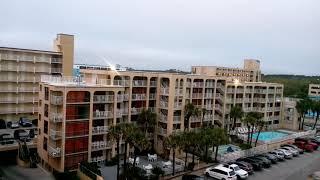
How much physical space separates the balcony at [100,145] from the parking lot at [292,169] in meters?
14.8

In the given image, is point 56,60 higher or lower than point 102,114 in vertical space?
higher

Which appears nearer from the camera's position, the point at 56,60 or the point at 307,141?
the point at 307,141

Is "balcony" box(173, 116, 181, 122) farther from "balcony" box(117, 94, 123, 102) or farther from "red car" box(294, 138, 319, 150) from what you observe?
"red car" box(294, 138, 319, 150)

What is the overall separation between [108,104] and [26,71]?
3448 centimetres

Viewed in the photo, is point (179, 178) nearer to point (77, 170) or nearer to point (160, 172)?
point (160, 172)

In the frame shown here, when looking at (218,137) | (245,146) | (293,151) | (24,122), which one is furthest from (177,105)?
(24,122)

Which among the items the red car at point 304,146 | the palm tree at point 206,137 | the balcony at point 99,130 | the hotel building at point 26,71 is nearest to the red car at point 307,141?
the red car at point 304,146

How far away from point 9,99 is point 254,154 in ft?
184

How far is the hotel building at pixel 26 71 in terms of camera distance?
7419 centimetres

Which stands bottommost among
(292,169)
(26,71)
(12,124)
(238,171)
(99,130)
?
(292,169)

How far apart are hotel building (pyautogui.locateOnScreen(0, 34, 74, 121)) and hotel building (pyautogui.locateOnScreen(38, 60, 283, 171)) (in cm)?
1925

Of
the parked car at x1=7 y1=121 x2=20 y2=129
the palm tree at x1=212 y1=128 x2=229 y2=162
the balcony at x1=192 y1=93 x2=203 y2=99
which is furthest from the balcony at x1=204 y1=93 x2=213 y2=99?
the parked car at x1=7 y1=121 x2=20 y2=129

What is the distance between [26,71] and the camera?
252 feet

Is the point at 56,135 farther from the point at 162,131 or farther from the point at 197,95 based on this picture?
the point at 197,95
